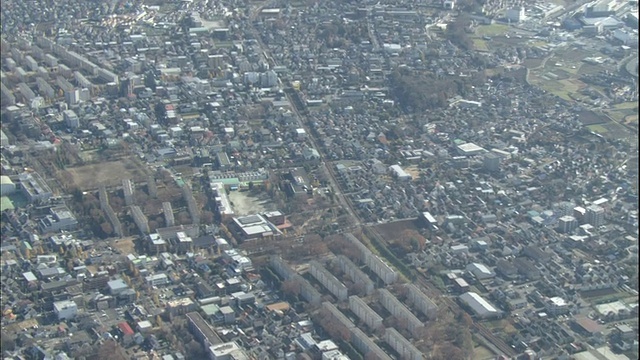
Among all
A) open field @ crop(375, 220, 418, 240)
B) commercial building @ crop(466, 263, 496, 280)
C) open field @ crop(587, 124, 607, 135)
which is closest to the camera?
commercial building @ crop(466, 263, 496, 280)

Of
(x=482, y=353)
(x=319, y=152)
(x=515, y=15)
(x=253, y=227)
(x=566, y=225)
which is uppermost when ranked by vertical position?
(x=253, y=227)

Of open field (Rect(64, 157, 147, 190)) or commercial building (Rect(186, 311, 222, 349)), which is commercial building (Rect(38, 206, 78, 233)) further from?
commercial building (Rect(186, 311, 222, 349))

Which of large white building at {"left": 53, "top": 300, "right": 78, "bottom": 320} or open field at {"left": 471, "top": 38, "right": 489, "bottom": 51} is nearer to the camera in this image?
large white building at {"left": 53, "top": 300, "right": 78, "bottom": 320}

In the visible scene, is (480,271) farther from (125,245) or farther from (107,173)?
(107,173)

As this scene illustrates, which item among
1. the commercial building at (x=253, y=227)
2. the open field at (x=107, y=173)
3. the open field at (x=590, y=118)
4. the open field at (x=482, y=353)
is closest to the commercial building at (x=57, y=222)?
the open field at (x=107, y=173)

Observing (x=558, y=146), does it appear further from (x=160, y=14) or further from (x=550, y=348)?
(x=160, y=14)

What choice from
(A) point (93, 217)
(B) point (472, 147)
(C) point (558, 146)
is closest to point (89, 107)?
(A) point (93, 217)

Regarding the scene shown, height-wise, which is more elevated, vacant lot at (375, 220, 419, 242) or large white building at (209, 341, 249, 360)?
large white building at (209, 341, 249, 360)

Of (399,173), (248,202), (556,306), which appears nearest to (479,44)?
(399,173)

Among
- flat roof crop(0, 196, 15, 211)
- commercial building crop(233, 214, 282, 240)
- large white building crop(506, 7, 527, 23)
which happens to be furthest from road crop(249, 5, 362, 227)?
large white building crop(506, 7, 527, 23)
